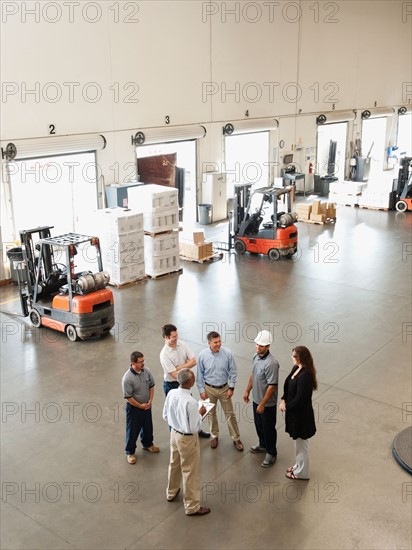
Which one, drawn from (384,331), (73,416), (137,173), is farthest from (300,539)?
(137,173)

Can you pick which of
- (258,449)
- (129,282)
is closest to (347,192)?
(129,282)

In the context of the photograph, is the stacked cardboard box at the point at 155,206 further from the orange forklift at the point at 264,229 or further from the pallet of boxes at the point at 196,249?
the orange forklift at the point at 264,229

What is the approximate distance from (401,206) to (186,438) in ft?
61.4

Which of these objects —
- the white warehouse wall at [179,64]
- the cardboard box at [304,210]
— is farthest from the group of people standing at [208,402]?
the cardboard box at [304,210]

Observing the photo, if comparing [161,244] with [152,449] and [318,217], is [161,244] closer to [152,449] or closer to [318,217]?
[318,217]

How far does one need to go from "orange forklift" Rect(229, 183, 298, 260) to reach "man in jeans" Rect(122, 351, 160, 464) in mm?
9878

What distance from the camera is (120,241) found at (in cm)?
1409

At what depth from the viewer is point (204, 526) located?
6.29 m

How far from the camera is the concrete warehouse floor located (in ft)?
20.6

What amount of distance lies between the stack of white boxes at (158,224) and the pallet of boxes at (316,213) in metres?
6.99

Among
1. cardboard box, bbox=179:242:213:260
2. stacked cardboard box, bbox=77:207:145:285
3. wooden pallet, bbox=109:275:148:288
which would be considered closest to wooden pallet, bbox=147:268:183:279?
wooden pallet, bbox=109:275:148:288

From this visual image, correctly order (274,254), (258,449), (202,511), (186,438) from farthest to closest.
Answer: (274,254) < (258,449) < (202,511) < (186,438)

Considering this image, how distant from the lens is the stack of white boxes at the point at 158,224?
14883 mm

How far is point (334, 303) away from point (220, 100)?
1049cm
